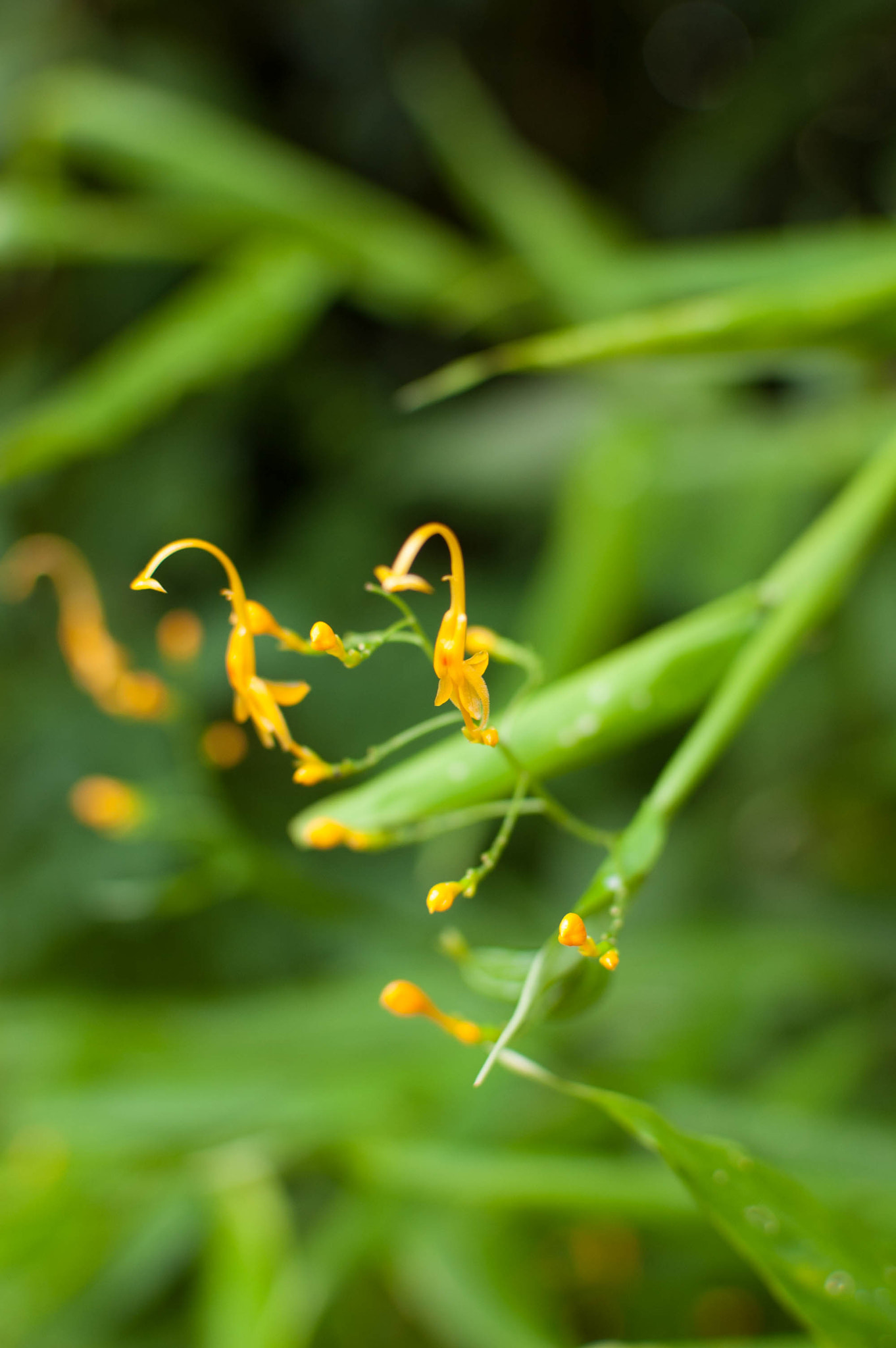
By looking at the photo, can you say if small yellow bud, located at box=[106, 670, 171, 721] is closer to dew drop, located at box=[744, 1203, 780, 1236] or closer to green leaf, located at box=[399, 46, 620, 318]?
dew drop, located at box=[744, 1203, 780, 1236]

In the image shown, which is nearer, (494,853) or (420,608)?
(494,853)

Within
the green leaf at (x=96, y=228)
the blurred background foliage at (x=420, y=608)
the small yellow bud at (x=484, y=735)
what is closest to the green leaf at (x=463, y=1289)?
the blurred background foliage at (x=420, y=608)

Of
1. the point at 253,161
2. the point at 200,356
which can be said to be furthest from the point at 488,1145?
the point at 253,161

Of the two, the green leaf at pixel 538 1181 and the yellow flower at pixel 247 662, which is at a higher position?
the yellow flower at pixel 247 662

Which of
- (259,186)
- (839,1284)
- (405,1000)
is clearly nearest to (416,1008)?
(405,1000)

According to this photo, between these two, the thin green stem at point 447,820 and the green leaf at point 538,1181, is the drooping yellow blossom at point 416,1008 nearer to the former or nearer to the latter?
the thin green stem at point 447,820

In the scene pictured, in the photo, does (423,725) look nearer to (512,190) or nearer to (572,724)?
(572,724)

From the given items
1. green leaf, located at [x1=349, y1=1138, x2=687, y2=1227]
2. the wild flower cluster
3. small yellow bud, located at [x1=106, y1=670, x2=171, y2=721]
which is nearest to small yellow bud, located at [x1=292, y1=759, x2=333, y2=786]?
the wild flower cluster
